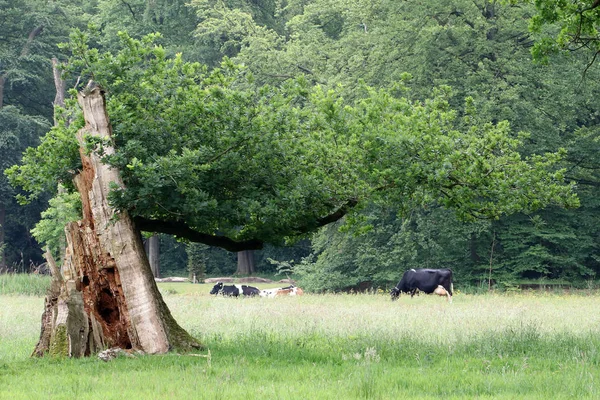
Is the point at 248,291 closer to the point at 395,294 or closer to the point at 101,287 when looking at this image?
the point at 395,294

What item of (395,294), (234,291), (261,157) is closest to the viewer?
(261,157)

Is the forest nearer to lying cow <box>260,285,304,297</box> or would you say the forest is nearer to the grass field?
the grass field

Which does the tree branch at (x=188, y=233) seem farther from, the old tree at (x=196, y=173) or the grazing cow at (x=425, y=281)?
the grazing cow at (x=425, y=281)

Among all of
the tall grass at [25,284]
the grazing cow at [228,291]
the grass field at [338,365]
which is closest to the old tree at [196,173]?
the grass field at [338,365]

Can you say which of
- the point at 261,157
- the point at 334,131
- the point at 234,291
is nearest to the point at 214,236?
the point at 261,157

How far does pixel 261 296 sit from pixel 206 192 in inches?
801

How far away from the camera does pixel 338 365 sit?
11.7 meters

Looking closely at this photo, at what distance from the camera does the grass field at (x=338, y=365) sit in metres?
9.27

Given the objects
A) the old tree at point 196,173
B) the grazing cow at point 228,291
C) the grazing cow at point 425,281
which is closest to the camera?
the old tree at point 196,173

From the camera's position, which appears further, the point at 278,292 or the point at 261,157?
the point at 278,292

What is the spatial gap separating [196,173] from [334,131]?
10.1 ft

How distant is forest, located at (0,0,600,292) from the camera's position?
13148 mm

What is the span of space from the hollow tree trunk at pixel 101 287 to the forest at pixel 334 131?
0.46 meters

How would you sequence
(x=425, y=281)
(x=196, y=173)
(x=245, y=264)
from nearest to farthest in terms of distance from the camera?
(x=196, y=173) → (x=425, y=281) → (x=245, y=264)
